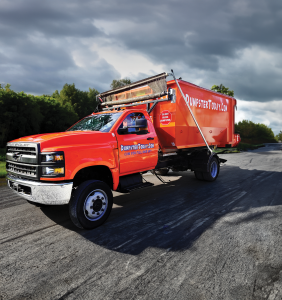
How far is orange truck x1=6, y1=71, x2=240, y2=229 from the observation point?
12.4 ft

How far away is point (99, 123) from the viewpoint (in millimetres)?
5176

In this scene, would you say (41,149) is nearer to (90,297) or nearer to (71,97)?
(90,297)

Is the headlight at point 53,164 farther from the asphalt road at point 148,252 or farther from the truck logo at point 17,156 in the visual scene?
the asphalt road at point 148,252

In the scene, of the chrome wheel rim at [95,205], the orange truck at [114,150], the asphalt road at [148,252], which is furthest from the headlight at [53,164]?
the asphalt road at [148,252]

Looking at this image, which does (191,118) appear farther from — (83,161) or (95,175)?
(83,161)

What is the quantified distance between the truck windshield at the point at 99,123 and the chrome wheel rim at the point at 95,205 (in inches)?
54.0

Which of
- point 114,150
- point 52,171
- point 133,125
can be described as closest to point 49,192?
point 52,171

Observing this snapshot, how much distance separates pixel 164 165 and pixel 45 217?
3.53 metres

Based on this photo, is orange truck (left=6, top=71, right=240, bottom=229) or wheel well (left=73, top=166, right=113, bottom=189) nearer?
orange truck (left=6, top=71, right=240, bottom=229)

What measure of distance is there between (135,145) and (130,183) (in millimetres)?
868

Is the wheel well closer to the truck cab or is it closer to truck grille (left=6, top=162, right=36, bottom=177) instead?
the truck cab

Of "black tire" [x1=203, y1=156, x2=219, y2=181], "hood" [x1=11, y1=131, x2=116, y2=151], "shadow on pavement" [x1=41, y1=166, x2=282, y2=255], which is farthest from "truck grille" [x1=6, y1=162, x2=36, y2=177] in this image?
"black tire" [x1=203, y1=156, x2=219, y2=181]

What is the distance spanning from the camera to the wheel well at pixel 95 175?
14.7ft

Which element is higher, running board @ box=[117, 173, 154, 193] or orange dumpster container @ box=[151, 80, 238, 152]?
orange dumpster container @ box=[151, 80, 238, 152]
